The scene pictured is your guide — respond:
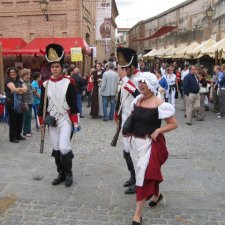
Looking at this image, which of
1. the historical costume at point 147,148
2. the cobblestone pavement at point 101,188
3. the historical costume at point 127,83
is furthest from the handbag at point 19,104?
the historical costume at point 147,148

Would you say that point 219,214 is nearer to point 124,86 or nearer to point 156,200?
point 156,200

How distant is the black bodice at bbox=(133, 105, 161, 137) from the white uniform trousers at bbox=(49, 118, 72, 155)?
1.43 meters

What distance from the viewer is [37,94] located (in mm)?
9898

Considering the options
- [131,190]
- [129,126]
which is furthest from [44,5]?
[129,126]

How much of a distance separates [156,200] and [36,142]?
4.50 meters

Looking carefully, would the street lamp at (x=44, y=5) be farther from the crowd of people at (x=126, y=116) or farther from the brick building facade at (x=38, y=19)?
the crowd of people at (x=126, y=116)

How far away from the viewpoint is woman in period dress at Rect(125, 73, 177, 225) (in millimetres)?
4227

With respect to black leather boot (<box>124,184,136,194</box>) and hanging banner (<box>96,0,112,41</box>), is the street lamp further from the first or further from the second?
black leather boot (<box>124,184,136,194</box>)

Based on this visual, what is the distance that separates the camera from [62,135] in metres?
5.46

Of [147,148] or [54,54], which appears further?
[54,54]

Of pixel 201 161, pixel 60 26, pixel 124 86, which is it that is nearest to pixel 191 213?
pixel 124 86

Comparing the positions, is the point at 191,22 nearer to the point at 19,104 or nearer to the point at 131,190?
the point at 19,104

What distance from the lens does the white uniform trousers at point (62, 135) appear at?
5.45 m

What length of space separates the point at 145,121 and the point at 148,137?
0.19m
